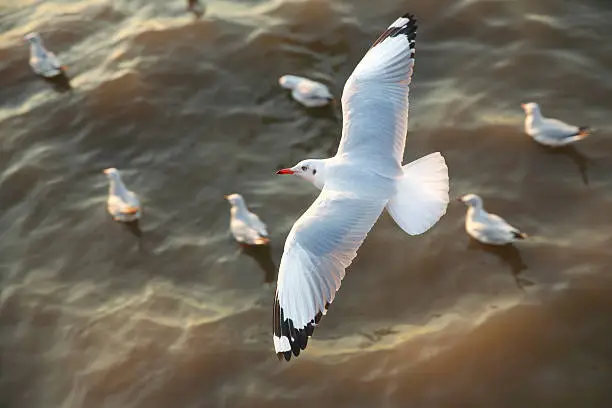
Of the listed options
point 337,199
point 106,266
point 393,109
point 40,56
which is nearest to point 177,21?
point 40,56

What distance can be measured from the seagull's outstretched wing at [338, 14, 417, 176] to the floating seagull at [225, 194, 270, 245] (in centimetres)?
156

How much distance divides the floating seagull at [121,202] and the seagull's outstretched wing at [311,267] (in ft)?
9.40

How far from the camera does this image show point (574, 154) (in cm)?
712

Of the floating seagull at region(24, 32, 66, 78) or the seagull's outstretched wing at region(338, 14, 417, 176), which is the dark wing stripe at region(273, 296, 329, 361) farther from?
the floating seagull at region(24, 32, 66, 78)

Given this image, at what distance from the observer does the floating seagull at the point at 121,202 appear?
6.97 metres

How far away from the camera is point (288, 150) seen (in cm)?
767

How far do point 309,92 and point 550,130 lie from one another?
8.09 ft

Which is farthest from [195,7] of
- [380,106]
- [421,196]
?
[421,196]

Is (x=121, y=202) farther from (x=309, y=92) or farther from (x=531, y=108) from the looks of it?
(x=531, y=108)

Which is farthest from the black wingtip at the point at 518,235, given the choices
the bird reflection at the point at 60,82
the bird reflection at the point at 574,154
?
the bird reflection at the point at 60,82

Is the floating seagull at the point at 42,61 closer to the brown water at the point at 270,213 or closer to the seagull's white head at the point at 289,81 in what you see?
the brown water at the point at 270,213

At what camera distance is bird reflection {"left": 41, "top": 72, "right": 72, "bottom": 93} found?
8.77 m

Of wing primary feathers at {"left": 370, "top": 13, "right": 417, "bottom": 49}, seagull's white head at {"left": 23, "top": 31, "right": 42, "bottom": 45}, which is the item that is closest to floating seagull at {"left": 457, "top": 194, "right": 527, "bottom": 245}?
wing primary feathers at {"left": 370, "top": 13, "right": 417, "bottom": 49}

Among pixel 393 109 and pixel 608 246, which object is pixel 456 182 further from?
pixel 393 109
